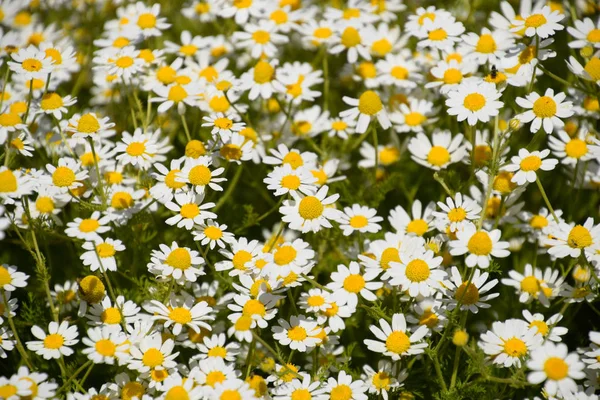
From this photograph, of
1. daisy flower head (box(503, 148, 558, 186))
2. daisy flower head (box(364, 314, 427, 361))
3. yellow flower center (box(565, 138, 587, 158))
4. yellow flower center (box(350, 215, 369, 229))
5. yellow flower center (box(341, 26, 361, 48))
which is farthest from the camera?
yellow flower center (box(341, 26, 361, 48))

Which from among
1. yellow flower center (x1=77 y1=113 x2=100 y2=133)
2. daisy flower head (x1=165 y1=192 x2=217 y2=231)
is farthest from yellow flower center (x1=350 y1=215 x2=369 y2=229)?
yellow flower center (x1=77 y1=113 x2=100 y2=133)

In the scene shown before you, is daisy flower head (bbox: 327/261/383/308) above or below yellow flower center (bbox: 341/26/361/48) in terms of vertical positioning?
below

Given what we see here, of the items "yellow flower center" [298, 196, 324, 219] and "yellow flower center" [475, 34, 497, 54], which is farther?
"yellow flower center" [475, 34, 497, 54]

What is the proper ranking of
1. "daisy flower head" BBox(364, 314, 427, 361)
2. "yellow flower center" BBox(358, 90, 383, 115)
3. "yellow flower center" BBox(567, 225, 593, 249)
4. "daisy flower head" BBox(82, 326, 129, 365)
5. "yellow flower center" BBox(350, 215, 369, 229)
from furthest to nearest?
"yellow flower center" BBox(358, 90, 383, 115), "yellow flower center" BBox(350, 215, 369, 229), "yellow flower center" BBox(567, 225, 593, 249), "daisy flower head" BBox(364, 314, 427, 361), "daisy flower head" BBox(82, 326, 129, 365)

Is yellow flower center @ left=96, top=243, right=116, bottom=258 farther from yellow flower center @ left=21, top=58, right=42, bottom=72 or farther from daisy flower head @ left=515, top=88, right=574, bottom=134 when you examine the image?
daisy flower head @ left=515, top=88, right=574, bottom=134

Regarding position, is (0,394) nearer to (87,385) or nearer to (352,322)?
(87,385)

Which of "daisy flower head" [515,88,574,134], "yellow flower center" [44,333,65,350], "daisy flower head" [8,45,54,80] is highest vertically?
"daisy flower head" [8,45,54,80]

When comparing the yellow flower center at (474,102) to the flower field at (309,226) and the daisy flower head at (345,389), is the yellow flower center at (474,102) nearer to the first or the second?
the flower field at (309,226)

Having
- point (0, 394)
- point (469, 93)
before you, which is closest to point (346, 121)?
point (469, 93)
